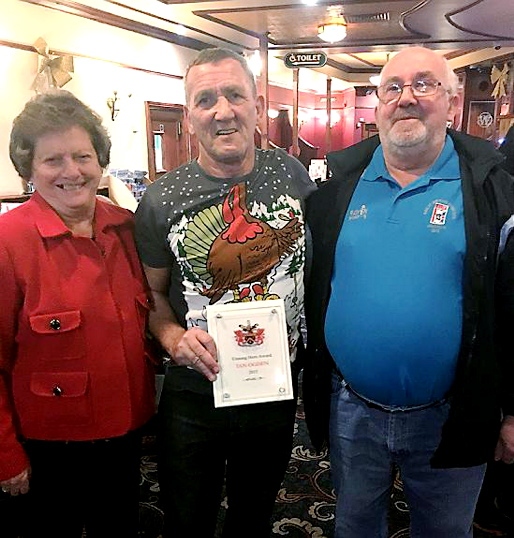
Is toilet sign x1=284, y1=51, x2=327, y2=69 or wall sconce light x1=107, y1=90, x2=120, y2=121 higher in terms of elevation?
toilet sign x1=284, y1=51, x2=327, y2=69

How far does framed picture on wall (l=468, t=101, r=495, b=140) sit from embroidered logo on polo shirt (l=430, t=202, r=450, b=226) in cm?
1137

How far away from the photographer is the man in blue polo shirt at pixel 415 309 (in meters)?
1.50

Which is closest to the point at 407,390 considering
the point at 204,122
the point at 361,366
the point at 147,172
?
the point at 361,366

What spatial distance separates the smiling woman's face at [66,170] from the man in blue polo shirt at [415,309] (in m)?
0.70

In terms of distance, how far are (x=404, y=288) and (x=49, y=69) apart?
524cm

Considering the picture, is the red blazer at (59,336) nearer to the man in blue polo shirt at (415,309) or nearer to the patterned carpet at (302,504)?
the man in blue polo shirt at (415,309)

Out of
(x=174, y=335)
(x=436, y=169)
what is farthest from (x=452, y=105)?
(x=174, y=335)

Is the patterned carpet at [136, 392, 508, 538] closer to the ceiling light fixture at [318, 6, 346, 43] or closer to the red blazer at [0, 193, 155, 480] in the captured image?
the red blazer at [0, 193, 155, 480]

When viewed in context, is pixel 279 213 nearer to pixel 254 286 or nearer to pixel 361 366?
pixel 254 286

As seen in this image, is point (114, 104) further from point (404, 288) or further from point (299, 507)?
point (404, 288)

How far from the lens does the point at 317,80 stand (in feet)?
49.0

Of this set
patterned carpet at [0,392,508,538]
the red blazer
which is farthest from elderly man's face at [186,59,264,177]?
patterned carpet at [0,392,508,538]

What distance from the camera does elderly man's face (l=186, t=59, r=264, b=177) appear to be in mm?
1601

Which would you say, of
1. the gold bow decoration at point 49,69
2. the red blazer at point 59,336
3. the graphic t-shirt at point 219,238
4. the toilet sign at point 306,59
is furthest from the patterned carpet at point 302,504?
the toilet sign at point 306,59
